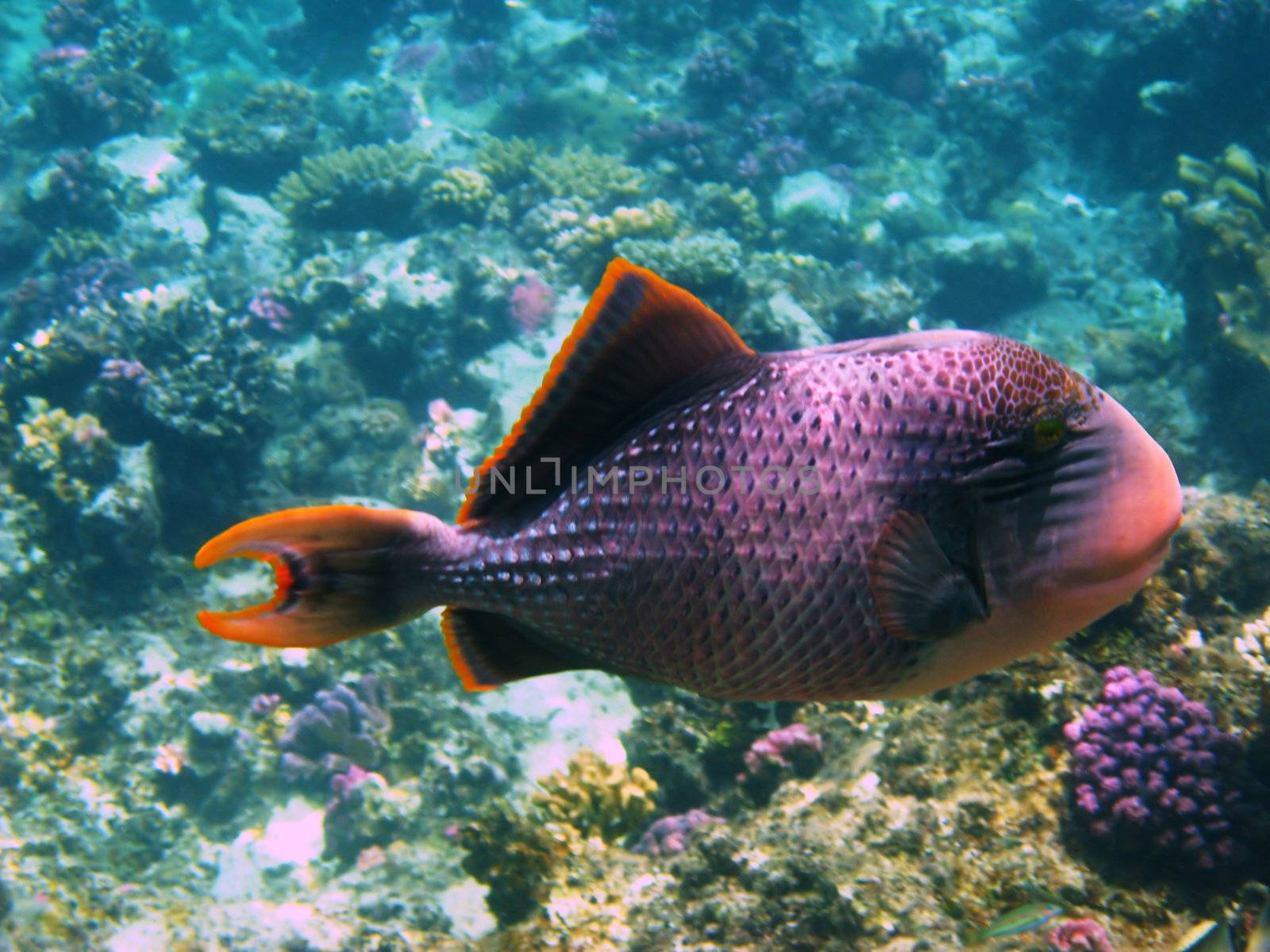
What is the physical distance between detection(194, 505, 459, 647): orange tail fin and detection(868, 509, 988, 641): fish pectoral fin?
82cm

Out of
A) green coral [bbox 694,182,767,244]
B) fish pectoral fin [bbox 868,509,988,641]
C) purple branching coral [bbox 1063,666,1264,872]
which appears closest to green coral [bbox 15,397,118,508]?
fish pectoral fin [bbox 868,509,988,641]

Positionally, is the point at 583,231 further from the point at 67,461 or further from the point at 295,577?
the point at 295,577

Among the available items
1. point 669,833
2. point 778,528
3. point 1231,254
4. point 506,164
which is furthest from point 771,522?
point 506,164

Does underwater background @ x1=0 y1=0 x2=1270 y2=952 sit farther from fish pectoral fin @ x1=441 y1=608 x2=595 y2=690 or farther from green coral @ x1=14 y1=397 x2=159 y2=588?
Result: fish pectoral fin @ x1=441 y1=608 x2=595 y2=690

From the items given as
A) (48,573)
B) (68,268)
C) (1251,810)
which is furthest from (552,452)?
(68,268)

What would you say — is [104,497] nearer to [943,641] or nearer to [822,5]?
[943,641]

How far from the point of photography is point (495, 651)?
142 cm

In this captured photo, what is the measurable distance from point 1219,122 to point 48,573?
63.9 ft

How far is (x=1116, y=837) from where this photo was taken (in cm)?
230

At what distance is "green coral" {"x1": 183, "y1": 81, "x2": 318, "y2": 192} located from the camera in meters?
12.9

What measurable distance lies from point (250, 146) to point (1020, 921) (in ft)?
52.0

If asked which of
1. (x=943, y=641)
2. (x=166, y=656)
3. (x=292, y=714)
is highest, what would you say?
(x=943, y=641)

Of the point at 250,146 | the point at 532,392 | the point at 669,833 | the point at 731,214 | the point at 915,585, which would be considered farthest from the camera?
the point at 250,146

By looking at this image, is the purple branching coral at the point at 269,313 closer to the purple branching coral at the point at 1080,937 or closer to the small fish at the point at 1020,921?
the small fish at the point at 1020,921
